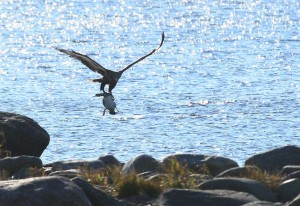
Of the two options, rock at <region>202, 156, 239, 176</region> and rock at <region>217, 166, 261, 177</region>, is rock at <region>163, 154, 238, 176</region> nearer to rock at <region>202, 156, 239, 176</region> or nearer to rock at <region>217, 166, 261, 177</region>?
rock at <region>202, 156, 239, 176</region>

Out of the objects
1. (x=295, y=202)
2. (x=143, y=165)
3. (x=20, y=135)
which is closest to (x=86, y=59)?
(x=143, y=165)

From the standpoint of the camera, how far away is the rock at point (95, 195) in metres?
11.8

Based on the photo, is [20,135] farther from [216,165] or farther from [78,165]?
[216,165]

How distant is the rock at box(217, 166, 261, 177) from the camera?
1288cm

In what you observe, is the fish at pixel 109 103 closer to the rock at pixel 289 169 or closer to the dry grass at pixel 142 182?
the dry grass at pixel 142 182

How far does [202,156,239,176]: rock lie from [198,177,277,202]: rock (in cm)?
187

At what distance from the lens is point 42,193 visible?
11234mm

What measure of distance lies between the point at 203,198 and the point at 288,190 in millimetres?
1046

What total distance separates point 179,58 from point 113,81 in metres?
25.6

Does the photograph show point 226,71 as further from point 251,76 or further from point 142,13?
point 142,13

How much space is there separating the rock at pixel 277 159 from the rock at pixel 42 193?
333 cm

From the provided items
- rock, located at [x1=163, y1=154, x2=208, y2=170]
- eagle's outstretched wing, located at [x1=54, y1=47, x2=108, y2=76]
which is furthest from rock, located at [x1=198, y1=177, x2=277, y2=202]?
eagle's outstretched wing, located at [x1=54, y1=47, x2=108, y2=76]

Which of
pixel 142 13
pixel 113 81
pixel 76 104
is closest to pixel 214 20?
pixel 142 13

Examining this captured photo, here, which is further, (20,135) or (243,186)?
(20,135)
